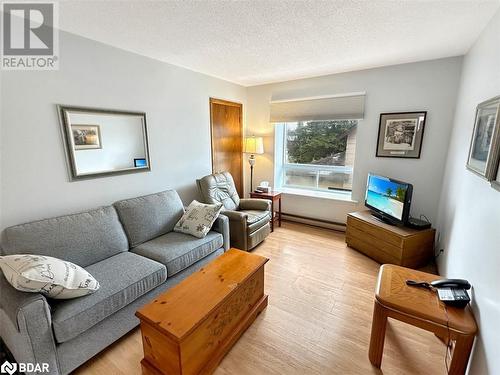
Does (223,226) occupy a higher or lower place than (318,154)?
lower

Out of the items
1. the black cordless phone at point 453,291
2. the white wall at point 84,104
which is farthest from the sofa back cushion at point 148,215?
the black cordless phone at point 453,291

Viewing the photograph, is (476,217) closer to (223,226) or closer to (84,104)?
(223,226)

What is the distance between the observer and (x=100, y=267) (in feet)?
6.01

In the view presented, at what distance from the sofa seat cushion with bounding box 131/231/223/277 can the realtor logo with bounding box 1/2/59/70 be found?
1.69 metres

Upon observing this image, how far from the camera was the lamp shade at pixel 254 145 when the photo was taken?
3896 millimetres

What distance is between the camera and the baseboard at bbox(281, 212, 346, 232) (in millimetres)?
3668

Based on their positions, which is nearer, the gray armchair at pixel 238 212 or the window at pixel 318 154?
the gray armchair at pixel 238 212

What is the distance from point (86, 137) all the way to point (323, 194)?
3256 millimetres

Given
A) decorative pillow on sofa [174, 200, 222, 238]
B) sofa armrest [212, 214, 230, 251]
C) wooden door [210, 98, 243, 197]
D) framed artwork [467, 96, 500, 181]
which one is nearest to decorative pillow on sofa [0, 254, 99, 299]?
decorative pillow on sofa [174, 200, 222, 238]

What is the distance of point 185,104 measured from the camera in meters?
3.05

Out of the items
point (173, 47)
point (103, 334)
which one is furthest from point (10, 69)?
point (103, 334)

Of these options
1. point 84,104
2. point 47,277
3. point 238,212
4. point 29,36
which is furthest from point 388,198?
point 29,36

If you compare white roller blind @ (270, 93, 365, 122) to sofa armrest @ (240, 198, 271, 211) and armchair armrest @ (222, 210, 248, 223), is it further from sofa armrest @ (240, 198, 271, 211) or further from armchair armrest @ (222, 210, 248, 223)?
armchair armrest @ (222, 210, 248, 223)

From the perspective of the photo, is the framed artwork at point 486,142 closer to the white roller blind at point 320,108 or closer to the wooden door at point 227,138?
the white roller blind at point 320,108
